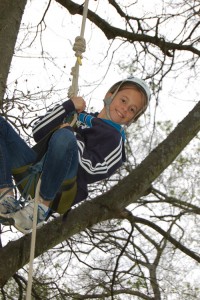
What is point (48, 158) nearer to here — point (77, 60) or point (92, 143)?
point (92, 143)

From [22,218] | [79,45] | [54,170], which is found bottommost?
[22,218]

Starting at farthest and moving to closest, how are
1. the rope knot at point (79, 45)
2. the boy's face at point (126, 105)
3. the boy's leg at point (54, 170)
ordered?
the boy's face at point (126, 105), the rope knot at point (79, 45), the boy's leg at point (54, 170)

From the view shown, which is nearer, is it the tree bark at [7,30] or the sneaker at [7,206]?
the sneaker at [7,206]

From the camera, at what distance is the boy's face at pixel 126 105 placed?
234 cm

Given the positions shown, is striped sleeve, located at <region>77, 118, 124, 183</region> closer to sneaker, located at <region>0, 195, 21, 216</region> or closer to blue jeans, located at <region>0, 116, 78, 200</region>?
blue jeans, located at <region>0, 116, 78, 200</region>

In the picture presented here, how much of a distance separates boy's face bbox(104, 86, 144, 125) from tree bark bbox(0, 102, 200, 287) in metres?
0.42

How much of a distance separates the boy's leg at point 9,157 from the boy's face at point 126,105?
444 millimetres

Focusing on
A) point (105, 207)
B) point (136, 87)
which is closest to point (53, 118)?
point (136, 87)

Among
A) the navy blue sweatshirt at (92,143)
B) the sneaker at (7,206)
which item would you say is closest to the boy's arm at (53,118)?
the navy blue sweatshirt at (92,143)

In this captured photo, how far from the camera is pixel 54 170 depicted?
2.05 meters

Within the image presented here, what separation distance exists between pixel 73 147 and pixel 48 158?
112 millimetres

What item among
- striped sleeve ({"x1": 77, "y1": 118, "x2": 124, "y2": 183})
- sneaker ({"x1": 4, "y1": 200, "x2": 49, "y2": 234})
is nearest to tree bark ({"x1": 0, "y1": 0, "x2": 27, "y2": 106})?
striped sleeve ({"x1": 77, "y1": 118, "x2": 124, "y2": 183})

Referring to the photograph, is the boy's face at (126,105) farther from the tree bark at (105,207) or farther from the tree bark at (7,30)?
the tree bark at (7,30)

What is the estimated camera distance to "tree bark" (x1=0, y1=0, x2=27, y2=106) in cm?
255
